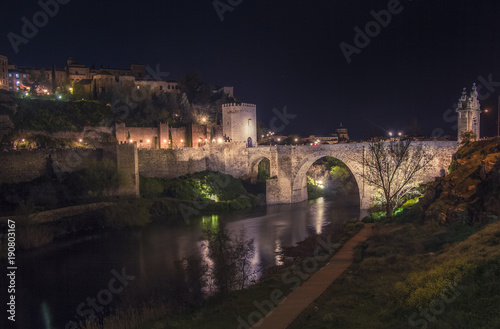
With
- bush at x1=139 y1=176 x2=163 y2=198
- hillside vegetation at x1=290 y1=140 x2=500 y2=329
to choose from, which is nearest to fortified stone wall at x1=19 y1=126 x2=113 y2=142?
bush at x1=139 y1=176 x2=163 y2=198

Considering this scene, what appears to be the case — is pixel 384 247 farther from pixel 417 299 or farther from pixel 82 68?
pixel 82 68

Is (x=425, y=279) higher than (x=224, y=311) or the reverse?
higher

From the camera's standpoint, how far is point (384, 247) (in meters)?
15.2

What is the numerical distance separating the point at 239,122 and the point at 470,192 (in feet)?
108

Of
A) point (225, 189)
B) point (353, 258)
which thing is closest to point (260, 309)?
point (353, 258)

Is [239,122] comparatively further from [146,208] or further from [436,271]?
[436,271]

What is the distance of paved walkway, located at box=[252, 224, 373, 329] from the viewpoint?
10.3 m

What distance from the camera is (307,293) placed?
40.1ft

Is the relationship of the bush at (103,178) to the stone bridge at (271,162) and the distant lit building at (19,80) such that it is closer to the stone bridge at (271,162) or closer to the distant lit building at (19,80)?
the stone bridge at (271,162)
